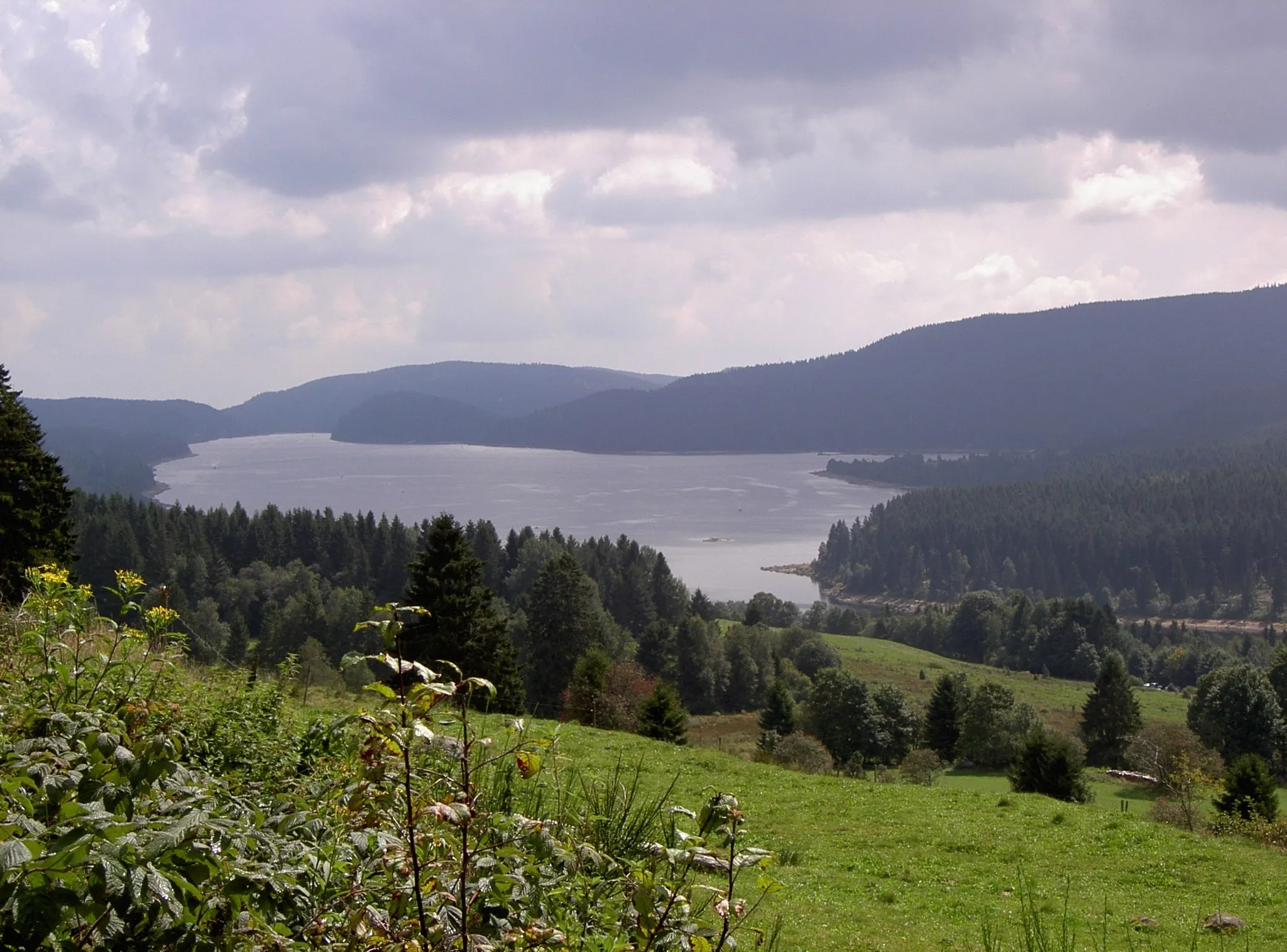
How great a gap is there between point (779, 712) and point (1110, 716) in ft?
59.3

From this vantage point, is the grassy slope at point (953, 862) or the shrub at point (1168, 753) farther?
the shrub at point (1168, 753)

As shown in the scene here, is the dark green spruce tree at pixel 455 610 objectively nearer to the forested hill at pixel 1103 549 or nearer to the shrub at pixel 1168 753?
the shrub at pixel 1168 753

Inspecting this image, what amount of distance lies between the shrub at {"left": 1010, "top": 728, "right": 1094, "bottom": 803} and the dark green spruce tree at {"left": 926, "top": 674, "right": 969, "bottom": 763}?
60.8 feet

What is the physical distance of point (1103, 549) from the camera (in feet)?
448

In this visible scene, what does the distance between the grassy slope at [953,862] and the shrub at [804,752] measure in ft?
39.7

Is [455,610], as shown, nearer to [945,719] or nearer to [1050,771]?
[1050,771]

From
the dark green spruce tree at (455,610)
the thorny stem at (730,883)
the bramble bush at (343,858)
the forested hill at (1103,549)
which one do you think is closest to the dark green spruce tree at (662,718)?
the dark green spruce tree at (455,610)

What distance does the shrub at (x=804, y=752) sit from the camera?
26.9 metres

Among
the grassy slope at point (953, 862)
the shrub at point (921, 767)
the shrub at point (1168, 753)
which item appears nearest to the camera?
the grassy slope at point (953, 862)

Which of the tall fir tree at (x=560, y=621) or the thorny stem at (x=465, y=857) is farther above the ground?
the thorny stem at (x=465, y=857)

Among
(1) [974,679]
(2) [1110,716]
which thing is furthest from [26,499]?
(1) [974,679]

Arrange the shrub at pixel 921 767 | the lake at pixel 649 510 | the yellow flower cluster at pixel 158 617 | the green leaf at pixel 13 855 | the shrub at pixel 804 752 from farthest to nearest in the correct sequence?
the lake at pixel 649 510 < the shrub at pixel 921 767 < the shrub at pixel 804 752 < the yellow flower cluster at pixel 158 617 < the green leaf at pixel 13 855

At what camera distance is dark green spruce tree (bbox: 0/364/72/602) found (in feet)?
59.0

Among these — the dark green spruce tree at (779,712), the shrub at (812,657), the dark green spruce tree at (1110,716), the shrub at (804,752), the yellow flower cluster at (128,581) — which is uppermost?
the yellow flower cluster at (128,581)
